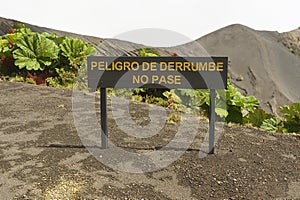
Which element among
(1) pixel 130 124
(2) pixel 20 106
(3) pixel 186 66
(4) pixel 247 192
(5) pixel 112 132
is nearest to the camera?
(4) pixel 247 192

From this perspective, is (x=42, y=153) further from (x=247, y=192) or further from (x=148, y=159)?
(x=247, y=192)

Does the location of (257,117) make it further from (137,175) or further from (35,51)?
(35,51)

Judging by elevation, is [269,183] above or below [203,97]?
below

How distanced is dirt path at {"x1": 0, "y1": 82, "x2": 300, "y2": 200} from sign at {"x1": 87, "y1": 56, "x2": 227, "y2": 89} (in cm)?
107

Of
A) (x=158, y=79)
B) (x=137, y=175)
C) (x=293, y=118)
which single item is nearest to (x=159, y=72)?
(x=158, y=79)

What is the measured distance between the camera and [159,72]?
15.4ft

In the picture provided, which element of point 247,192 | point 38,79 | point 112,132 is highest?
point 38,79

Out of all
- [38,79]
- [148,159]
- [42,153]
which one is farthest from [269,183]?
[38,79]

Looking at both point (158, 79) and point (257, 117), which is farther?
point (257, 117)

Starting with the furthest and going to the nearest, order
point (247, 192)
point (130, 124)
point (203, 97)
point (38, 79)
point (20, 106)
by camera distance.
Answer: point (38, 79) → point (203, 97) → point (20, 106) → point (130, 124) → point (247, 192)

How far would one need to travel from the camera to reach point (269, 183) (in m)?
4.25

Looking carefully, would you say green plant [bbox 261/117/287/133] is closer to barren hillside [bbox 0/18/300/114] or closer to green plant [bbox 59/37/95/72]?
green plant [bbox 59/37/95/72]

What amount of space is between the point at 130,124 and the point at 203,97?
8.89 feet

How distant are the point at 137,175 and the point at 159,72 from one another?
148 centimetres
